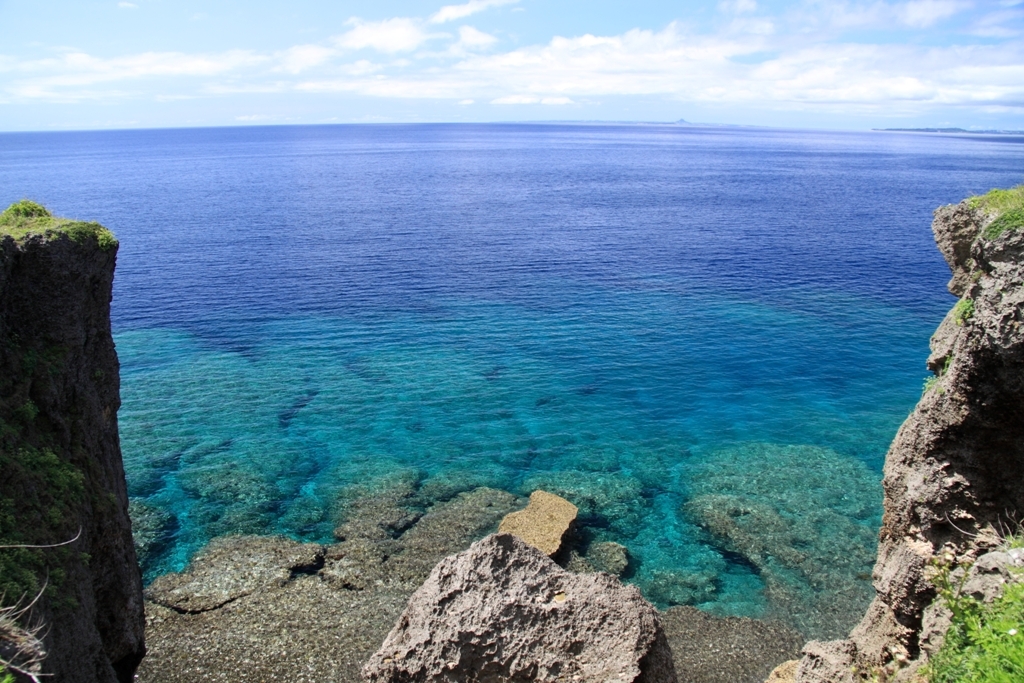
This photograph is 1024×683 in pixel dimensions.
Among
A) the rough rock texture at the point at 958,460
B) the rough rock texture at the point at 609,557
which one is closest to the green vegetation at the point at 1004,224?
the rough rock texture at the point at 958,460

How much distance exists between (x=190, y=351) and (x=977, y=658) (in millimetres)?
62779

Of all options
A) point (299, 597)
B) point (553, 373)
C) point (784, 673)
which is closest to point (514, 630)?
point (784, 673)

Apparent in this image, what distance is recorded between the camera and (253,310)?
75.8 metres

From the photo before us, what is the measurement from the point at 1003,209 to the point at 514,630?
19.0 m

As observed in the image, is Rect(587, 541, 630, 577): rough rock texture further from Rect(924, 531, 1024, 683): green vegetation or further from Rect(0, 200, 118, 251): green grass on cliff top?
Rect(0, 200, 118, 251): green grass on cliff top

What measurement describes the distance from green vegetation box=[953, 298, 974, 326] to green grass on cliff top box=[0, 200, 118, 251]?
27605 millimetres

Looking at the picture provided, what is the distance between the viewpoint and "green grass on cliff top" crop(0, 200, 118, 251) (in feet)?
72.6

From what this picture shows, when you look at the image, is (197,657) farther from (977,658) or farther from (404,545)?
(977,658)

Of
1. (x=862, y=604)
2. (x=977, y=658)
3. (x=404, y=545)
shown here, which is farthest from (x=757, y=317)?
(x=977, y=658)

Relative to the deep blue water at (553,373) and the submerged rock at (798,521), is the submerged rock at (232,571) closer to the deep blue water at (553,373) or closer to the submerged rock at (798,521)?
the deep blue water at (553,373)

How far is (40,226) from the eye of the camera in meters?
22.7

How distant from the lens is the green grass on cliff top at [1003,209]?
775 inches

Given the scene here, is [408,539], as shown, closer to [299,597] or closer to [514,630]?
[299,597]

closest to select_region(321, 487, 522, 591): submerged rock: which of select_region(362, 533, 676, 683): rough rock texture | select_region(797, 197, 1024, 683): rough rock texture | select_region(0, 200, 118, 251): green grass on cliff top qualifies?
select_region(362, 533, 676, 683): rough rock texture
